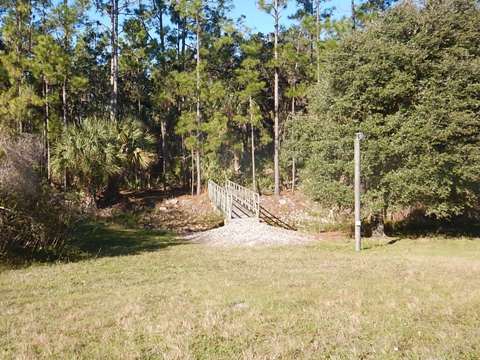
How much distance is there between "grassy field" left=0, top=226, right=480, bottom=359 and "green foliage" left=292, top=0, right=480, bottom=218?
3629 millimetres

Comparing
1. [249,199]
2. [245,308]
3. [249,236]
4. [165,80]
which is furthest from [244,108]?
[245,308]

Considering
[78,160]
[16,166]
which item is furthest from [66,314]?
[78,160]

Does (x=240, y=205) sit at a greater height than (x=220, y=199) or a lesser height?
lesser

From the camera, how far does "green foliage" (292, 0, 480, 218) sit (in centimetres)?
1180

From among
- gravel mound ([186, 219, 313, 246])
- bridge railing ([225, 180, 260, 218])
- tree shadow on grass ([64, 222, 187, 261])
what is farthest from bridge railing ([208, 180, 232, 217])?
tree shadow on grass ([64, 222, 187, 261])

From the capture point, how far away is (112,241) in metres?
13.2

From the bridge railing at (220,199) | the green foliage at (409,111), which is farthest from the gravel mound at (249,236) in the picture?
the green foliage at (409,111)

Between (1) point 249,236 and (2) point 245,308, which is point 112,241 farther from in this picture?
(2) point 245,308

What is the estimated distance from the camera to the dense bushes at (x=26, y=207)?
8.55 metres

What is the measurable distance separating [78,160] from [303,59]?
39.5 ft

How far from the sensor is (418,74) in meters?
12.7

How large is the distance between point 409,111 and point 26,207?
10.5 m

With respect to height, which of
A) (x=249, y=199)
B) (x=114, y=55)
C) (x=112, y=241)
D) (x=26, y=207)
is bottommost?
(x=112, y=241)

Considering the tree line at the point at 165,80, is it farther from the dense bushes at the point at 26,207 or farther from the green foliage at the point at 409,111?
the dense bushes at the point at 26,207
